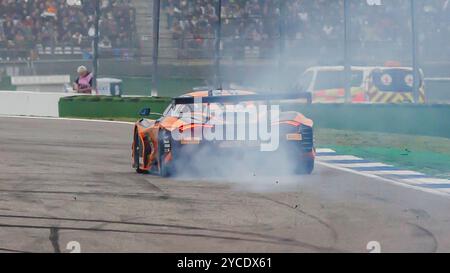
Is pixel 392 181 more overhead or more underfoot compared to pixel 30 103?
more underfoot

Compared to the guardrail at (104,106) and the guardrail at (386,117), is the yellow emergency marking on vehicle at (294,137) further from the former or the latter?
the guardrail at (104,106)

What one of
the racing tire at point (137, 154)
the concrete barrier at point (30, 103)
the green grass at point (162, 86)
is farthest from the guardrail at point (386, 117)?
the green grass at point (162, 86)

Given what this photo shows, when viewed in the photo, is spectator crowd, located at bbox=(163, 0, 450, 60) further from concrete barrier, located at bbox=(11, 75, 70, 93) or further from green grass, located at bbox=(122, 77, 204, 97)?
concrete barrier, located at bbox=(11, 75, 70, 93)

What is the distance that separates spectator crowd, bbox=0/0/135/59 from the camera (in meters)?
35.9

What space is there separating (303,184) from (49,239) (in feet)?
14.8

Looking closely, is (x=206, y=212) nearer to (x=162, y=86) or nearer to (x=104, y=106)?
(x=104, y=106)

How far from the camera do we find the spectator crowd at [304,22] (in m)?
32.8

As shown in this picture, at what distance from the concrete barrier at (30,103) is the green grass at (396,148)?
896 centimetres

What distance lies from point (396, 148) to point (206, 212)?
8827 millimetres

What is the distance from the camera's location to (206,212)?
33.3 ft

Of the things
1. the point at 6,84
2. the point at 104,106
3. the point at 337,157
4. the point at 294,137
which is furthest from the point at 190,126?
the point at 6,84

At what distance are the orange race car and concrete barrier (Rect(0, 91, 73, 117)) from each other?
50.6 ft
